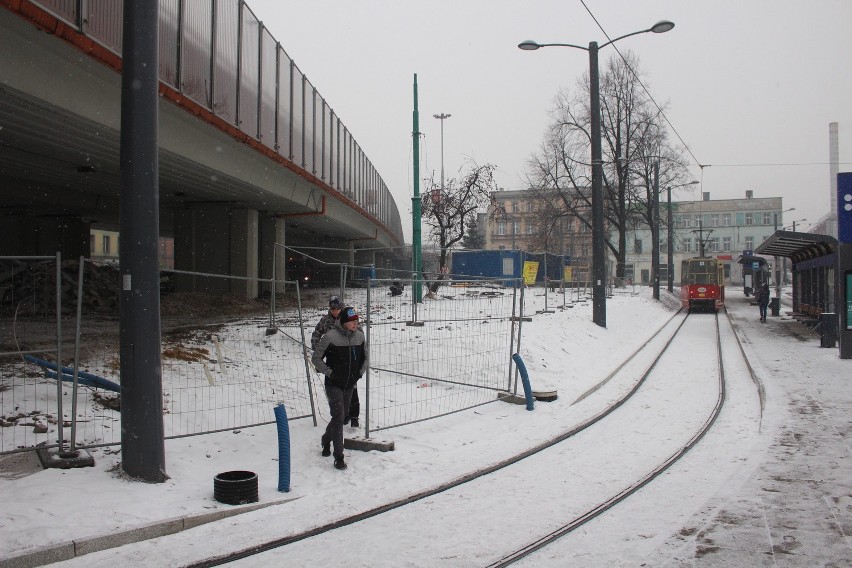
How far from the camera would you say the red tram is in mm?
37125

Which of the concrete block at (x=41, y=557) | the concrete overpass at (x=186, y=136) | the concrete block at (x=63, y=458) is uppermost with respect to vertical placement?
the concrete overpass at (x=186, y=136)

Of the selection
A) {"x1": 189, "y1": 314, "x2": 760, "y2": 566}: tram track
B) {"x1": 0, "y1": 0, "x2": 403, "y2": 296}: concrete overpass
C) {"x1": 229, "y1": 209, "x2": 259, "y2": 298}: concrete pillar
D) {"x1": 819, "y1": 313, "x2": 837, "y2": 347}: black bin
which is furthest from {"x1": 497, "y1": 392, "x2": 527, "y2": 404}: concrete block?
{"x1": 229, "y1": 209, "x2": 259, "y2": 298}: concrete pillar

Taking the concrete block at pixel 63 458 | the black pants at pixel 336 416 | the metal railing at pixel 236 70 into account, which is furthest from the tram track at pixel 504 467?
the metal railing at pixel 236 70

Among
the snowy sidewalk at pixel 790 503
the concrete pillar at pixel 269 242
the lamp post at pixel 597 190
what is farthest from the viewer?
the concrete pillar at pixel 269 242

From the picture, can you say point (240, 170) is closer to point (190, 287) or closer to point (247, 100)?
point (247, 100)

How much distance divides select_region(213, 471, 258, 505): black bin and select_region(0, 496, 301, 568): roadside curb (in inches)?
4.1

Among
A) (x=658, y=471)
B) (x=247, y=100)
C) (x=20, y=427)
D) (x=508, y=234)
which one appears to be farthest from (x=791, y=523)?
(x=508, y=234)

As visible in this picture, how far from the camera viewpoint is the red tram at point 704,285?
122ft

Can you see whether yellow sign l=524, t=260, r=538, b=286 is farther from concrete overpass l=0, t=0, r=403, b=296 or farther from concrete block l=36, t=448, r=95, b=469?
concrete block l=36, t=448, r=95, b=469

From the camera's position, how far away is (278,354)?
10445 mm

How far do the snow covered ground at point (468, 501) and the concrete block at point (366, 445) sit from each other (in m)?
0.16

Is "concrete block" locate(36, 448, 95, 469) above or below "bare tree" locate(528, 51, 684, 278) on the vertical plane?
below

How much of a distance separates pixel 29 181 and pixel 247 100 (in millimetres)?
7954

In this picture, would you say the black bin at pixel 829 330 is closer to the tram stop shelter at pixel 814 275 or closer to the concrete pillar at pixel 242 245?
the tram stop shelter at pixel 814 275
